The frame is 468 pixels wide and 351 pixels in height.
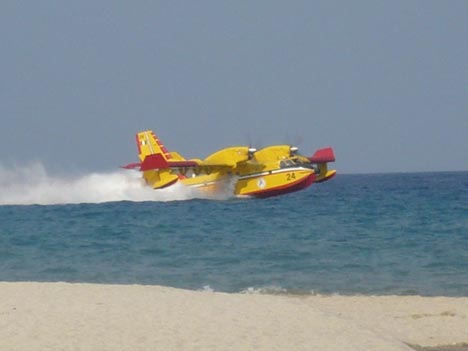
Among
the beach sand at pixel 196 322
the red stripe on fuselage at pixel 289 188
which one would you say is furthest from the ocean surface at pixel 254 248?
the beach sand at pixel 196 322

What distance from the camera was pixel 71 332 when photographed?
12.1 meters

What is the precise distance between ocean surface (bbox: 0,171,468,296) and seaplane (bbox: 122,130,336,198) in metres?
2.62

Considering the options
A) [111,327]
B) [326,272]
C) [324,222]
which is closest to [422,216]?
[324,222]

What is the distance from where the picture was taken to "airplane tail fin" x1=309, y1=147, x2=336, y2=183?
59.1 metres

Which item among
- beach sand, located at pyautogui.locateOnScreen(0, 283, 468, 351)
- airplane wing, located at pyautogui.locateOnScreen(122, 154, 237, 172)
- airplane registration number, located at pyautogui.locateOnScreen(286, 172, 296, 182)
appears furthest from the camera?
airplane wing, located at pyautogui.locateOnScreen(122, 154, 237, 172)

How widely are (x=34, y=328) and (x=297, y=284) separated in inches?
349

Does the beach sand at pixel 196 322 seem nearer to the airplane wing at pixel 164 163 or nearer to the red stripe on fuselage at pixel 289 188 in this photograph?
the red stripe on fuselage at pixel 289 188

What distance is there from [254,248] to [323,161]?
31.9 m

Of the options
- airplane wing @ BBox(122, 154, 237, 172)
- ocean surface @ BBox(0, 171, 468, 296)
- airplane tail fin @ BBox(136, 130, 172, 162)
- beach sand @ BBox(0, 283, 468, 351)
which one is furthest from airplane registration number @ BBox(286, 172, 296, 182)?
beach sand @ BBox(0, 283, 468, 351)

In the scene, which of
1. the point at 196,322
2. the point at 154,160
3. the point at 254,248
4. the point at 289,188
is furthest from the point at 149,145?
the point at 196,322

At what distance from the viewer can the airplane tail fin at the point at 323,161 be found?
59.1 metres

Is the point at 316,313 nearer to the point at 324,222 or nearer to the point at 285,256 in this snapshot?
the point at 285,256

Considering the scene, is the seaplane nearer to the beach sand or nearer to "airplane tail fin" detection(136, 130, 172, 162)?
"airplane tail fin" detection(136, 130, 172, 162)

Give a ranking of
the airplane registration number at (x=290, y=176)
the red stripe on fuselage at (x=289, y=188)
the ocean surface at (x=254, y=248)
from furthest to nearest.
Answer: the airplane registration number at (x=290, y=176), the red stripe on fuselage at (x=289, y=188), the ocean surface at (x=254, y=248)
